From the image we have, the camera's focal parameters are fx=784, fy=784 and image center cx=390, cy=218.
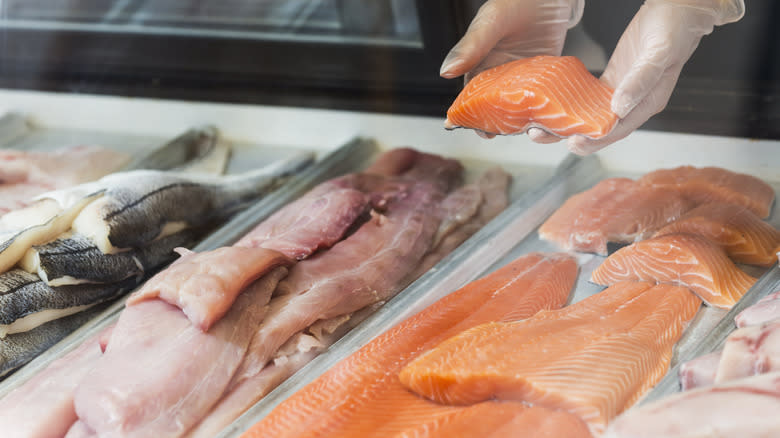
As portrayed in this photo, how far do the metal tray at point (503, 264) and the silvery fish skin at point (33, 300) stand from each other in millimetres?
930

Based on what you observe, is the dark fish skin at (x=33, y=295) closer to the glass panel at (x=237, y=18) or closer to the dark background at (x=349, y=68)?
the dark background at (x=349, y=68)

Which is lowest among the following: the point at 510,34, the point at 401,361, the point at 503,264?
the point at 503,264

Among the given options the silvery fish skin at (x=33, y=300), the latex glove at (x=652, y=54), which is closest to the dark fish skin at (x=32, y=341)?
the silvery fish skin at (x=33, y=300)

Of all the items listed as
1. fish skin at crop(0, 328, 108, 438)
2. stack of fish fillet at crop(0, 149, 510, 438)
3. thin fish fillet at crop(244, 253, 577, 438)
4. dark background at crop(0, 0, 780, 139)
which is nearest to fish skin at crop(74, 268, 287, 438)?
stack of fish fillet at crop(0, 149, 510, 438)

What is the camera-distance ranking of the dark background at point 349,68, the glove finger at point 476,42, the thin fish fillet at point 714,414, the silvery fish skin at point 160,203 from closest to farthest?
the thin fish fillet at point 714,414 → the glove finger at point 476,42 → the dark background at point 349,68 → the silvery fish skin at point 160,203

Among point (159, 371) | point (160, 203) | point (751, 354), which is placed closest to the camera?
Answer: point (751, 354)

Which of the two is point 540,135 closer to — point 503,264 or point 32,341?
point 503,264

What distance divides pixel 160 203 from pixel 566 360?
1.80 metres

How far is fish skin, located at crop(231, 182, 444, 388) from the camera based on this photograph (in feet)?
7.96

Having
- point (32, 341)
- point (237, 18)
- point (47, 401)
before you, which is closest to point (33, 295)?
point (32, 341)

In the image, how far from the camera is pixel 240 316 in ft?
7.86

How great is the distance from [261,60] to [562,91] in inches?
84.6

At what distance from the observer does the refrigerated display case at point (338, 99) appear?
2.68 metres

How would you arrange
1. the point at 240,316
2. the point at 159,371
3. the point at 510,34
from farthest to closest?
1. the point at 510,34
2. the point at 240,316
3. the point at 159,371
